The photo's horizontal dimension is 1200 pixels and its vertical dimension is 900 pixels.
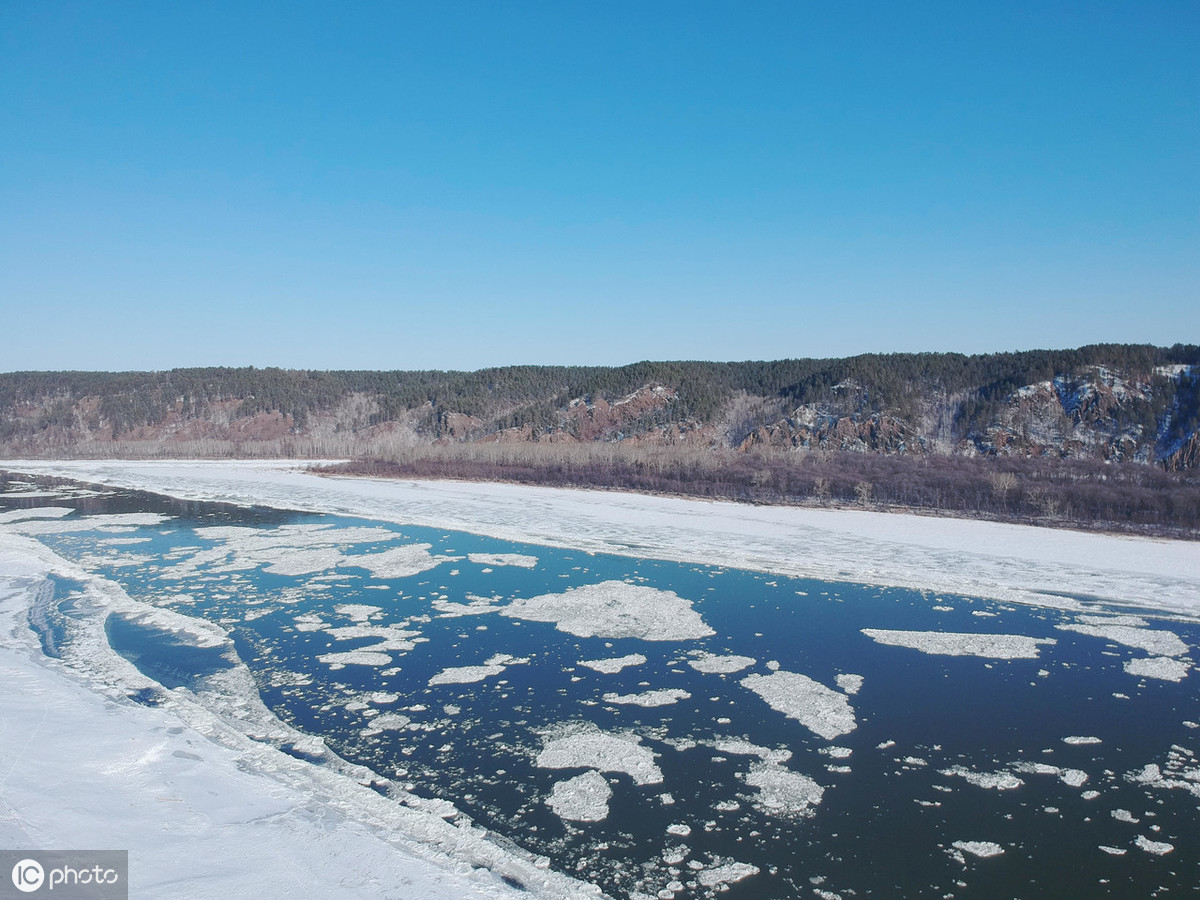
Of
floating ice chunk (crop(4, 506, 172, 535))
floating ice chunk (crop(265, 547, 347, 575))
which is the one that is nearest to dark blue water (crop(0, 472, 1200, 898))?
floating ice chunk (crop(265, 547, 347, 575))

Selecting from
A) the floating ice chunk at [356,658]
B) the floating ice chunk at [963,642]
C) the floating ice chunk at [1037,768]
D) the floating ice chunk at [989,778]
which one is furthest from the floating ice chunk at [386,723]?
the floating ice chunk at [963,642]

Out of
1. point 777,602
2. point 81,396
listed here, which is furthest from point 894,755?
point 81,396

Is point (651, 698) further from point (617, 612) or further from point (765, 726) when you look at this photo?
point (617, 612)

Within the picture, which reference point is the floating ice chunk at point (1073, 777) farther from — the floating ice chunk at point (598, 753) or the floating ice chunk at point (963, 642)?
the floating ice chunk at point (598, 753)

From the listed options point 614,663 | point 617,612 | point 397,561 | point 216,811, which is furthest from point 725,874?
point 397,561

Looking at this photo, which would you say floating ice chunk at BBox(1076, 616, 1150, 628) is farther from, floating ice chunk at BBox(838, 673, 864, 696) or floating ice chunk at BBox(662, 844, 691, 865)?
floating ice chunk at BBox(662, 844, 691, 865)

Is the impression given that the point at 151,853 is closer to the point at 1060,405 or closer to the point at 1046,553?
the point at 1046,553
